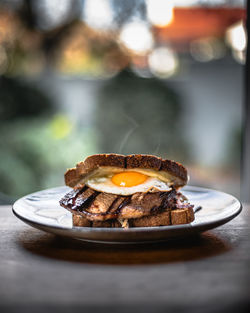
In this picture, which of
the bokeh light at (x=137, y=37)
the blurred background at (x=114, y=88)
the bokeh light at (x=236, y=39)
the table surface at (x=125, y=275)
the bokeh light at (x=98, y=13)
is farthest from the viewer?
the bokeh light at (x=236, y=39)

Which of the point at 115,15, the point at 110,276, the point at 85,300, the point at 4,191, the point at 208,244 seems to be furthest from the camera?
the point at 115,15

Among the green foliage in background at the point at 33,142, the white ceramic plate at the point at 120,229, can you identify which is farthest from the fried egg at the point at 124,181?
the green foliage in background at the point at 33,142

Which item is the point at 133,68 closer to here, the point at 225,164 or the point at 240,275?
the point at 225,164

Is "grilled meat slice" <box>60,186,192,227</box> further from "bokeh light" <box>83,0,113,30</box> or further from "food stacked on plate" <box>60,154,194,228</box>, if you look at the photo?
"bokeh light" <box>83,0,113,30</box>

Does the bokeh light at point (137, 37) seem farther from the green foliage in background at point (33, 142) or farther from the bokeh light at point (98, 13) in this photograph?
the green foliage in background at point (33, 142)

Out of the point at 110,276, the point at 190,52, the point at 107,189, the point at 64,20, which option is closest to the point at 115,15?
the point at 64,20

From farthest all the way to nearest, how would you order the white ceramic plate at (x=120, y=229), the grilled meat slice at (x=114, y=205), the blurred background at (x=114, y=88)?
1. the blurred background at (x=114, y=88)
2. the grilled meat slice at (x=114, y=205)
3. the white ceramic plate at (x=120, y=229)

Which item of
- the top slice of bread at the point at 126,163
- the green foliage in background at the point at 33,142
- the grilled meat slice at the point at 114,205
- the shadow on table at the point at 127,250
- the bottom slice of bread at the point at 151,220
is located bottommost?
the green foliage in background at the point at 33,142

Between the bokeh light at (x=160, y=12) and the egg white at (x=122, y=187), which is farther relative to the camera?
the bokeh light at (x=160, y=12)
